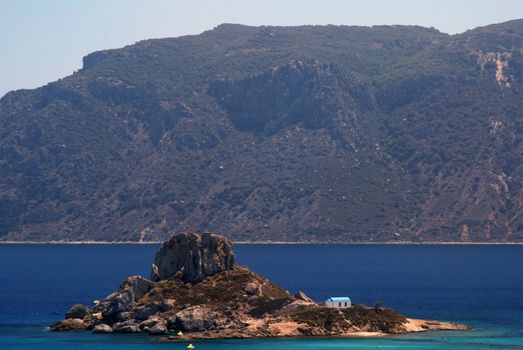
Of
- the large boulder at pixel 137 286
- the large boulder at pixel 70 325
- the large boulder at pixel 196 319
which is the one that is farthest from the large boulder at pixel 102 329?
the large boulder at pixel 196 319

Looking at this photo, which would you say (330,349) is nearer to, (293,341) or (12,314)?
(293,341)

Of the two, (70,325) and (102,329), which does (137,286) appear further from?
(70,325)

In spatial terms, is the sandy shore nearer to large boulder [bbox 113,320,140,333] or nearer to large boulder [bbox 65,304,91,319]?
large boulder [bbox 113,320,140,333]

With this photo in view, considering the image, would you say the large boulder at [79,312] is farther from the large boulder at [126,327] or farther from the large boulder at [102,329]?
the large boulder at [126,327]

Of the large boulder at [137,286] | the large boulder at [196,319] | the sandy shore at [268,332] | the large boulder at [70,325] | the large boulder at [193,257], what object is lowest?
the sandy shore at [268,332]

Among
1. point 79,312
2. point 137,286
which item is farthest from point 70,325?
point 137,286

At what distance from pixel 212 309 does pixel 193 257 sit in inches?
393

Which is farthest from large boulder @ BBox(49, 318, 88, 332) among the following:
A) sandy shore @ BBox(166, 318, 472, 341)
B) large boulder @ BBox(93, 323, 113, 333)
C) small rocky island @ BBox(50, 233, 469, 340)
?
sandy shore @ BBox(166, 318, 472, 341)

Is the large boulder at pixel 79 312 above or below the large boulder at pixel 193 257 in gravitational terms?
below

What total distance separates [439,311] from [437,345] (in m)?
44.5

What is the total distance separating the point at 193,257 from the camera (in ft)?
556

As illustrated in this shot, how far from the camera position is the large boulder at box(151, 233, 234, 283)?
169 metres

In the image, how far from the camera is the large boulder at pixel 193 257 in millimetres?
169250

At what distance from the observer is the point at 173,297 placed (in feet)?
538
